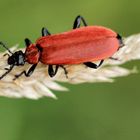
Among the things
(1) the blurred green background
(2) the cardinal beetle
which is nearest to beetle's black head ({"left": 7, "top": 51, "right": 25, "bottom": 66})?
(2) the cardinal beetle

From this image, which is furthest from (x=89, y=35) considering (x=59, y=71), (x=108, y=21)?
(x=108, y=21)

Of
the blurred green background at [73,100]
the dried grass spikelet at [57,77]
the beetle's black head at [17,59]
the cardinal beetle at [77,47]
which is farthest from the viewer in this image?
the blurred green background at [73,100]

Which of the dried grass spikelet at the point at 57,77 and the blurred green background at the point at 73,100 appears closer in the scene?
the dried grass spikelet at the point at 57,77

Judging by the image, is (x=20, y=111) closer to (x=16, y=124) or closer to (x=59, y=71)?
(x=16, y=124)

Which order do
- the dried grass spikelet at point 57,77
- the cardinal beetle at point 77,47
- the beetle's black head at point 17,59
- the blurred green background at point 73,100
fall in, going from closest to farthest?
the dried grass spikelet at point 57,77 < the beetle's black head at point 17,59 < the cardinal beetle at point 77,47 < the blurred green background at point 73,100

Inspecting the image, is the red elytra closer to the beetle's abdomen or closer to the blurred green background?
the beetle's abdomen

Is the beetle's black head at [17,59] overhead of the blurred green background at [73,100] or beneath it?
overhead

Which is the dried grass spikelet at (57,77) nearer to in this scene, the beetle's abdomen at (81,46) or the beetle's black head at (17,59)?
the beetle's black head at (17,59)

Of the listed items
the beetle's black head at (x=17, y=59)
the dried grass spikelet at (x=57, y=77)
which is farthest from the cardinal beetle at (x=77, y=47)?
the dried grass spikelet at (x=57, y=77)
